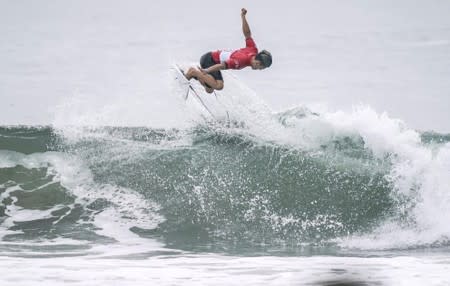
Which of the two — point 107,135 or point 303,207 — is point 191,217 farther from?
point 107,135

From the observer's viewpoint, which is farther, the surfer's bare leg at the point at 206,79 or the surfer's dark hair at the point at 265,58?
the surfer's bare leg at the point at 206,79

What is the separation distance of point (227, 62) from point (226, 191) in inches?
76.8

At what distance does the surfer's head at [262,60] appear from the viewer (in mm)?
11578

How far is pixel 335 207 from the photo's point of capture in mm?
11430

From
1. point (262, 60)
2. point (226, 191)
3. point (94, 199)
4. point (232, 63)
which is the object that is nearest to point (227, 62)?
point (232, 63)

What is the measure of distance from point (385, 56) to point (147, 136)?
23.7 metres

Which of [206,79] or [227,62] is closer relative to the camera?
[227,62]

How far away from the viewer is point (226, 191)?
11.8 metres

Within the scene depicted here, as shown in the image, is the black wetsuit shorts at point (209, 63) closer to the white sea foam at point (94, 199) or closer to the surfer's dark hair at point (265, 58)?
the surfer's dark hair at point (265, 58)

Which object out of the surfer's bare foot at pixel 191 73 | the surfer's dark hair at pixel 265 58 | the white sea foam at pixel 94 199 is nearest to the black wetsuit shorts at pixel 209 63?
the surfer's bare foot at pixel 191 73

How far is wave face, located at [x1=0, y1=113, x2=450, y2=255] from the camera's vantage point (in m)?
10.7

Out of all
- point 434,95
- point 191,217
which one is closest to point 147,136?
point 191,217

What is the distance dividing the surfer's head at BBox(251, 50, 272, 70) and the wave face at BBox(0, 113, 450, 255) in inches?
65.6

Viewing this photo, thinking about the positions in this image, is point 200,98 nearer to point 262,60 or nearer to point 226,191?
point 262,60
